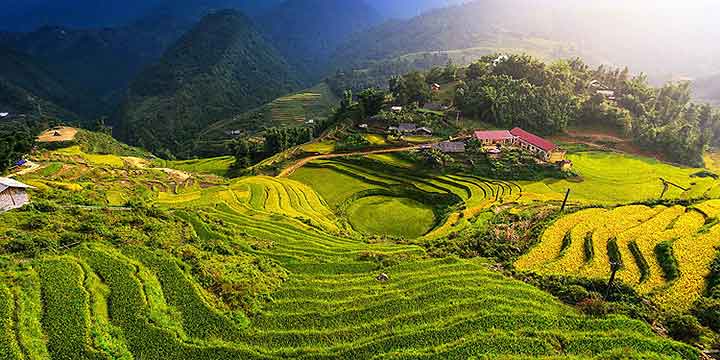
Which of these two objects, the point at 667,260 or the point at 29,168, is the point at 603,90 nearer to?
the point at 667,260

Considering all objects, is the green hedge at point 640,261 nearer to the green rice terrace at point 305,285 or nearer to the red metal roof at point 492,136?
the green rice terrace at point 305,285

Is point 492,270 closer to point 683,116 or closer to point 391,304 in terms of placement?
point 391,304

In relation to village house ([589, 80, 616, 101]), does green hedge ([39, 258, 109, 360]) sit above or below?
above

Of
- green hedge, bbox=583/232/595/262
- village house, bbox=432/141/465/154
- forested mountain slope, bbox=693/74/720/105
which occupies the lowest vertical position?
forested mountain slope, bbox=693/74/720/105

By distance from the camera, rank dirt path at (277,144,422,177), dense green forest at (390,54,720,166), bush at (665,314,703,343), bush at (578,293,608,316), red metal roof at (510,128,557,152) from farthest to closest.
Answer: dense green forest at (390,54,720,166) < dirt path at (277,144,422,177) < red metal roof at (510,128,557,152) < bush at (578,293,608,316) < bush at (665,314,703,343)

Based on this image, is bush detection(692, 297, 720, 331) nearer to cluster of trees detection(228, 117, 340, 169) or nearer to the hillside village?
the hillside village

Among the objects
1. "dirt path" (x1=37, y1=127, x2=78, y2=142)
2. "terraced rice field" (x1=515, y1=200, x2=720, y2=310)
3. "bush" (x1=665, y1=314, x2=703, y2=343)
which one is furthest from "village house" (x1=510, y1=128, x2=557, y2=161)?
"dirt path" (x1=37, y1=127, x2=78, y2=142)

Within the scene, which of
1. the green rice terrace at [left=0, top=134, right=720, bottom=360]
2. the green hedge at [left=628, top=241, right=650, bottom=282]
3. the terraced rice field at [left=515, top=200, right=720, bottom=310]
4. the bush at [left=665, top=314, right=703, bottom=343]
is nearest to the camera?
the green rice terrace at [left=0, top=134, right=720, bottom=360]

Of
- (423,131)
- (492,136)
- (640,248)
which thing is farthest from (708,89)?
(640,248)

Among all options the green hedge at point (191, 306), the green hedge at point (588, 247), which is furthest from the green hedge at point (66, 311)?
the green hedge at point (588, 247)
